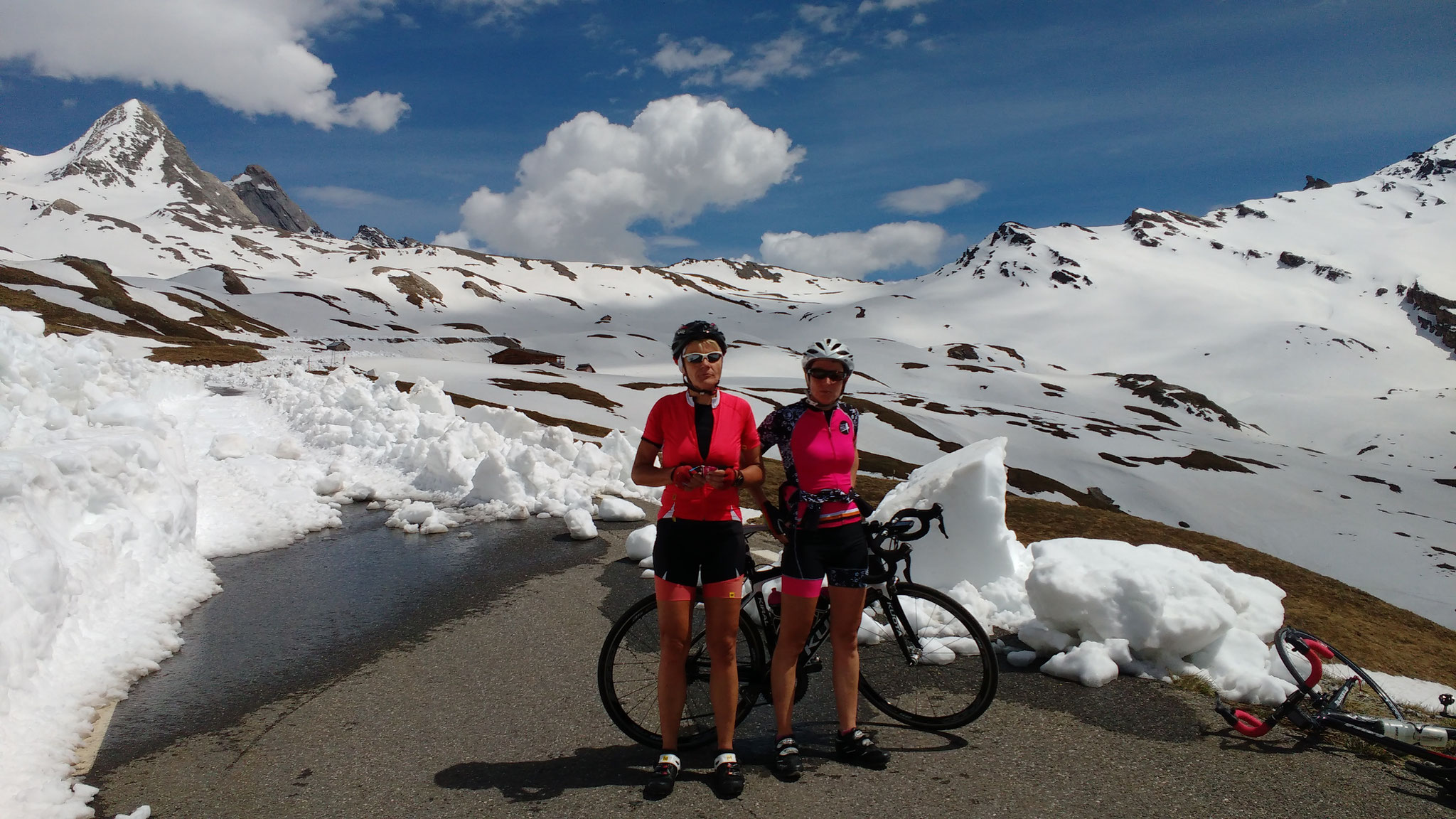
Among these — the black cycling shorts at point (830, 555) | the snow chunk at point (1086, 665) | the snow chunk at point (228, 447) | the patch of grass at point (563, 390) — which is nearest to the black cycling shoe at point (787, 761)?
the black cycling shorts at point (830, 555)

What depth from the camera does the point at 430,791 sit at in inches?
182

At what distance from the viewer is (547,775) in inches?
189

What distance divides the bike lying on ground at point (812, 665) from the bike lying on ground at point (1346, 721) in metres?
1.94

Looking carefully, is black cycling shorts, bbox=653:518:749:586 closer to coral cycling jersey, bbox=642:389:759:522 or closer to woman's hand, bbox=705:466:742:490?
coral cycling jersey, bbox=642:389:759:522

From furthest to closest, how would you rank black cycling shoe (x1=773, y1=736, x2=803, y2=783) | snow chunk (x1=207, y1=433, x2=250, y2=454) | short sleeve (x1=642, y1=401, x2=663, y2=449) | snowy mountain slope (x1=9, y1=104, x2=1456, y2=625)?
1. snowy mountain slope (x1=9, y1=104, x2=1456, y2=625)
2. snow chunk (x1=207, y1=433, x2=250, y2=454)
3. black cycling shoe (x1=773, y1=736, x2=803, y2=783)
4. short sleeve (x1=642, y1=401, x2=663, y2=449)

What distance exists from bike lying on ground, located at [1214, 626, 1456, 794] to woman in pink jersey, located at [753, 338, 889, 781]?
288cm

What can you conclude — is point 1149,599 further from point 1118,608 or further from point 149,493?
point 149,493

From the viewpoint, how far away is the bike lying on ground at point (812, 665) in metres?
5.15

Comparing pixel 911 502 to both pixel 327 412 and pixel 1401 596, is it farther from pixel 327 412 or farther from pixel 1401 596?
pixel 1401 596

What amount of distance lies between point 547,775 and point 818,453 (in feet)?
9.38

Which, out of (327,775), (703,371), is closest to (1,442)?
(327,775)

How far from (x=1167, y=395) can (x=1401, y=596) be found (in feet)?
346

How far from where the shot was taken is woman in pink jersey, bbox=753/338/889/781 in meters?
4.79

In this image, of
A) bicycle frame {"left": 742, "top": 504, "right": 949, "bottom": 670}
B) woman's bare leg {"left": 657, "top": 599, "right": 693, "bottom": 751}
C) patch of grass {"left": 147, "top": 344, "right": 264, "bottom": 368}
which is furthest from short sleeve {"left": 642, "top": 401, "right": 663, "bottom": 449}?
patch of grass {"left": 147, "top": 344, "right": 264, "bottom": 368}
